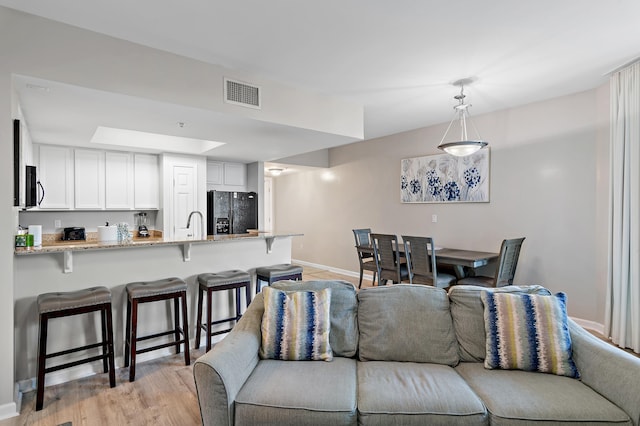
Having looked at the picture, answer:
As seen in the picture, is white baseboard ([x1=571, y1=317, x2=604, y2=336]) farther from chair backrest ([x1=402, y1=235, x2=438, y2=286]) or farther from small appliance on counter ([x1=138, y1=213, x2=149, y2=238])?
small appliance on counter ([x1=138, y1=213, x2=149, y2=238])

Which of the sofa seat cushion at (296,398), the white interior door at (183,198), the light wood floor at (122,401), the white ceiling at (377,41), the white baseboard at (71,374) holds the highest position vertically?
the white ceiling at (377,41)

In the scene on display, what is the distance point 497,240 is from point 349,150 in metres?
3.23

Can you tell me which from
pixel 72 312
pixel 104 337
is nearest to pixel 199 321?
pixel 104 337

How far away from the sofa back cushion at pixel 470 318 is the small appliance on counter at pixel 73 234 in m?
4.89

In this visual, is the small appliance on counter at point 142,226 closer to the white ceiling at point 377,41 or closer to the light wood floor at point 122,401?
the white ceiling at point 377,41

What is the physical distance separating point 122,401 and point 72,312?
0.70 metres

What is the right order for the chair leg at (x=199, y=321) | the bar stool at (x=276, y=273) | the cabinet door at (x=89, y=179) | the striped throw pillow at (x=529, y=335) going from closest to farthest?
the striped throw pillow at (x=529, y=335) → the chair leg at (x=199, y=321) → the bar stool at (x=276, y=273) → the cabinet door at (x=89, y=179)

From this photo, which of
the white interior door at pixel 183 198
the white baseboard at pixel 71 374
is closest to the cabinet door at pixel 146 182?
the white interior door at pixel 183 198

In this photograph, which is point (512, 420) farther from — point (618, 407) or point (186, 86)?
point (186, 86)

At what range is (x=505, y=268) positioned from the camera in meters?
3.85

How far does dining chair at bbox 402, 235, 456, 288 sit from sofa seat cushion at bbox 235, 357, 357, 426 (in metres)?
2.43

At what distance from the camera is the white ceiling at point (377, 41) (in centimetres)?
218

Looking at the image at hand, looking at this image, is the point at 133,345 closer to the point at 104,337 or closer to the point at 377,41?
the point at 104,337

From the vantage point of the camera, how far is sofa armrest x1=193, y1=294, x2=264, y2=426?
1531mm
